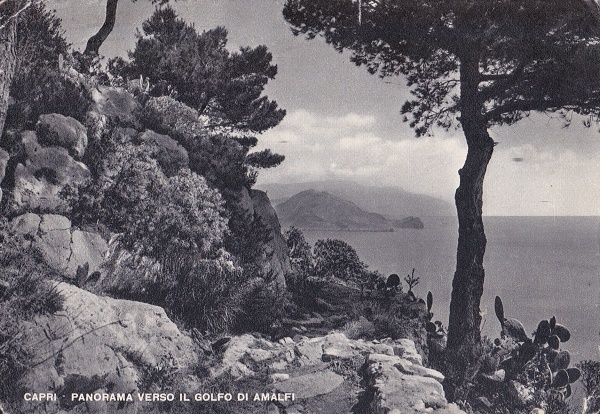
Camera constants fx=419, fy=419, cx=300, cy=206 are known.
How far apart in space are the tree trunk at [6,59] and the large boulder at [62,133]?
848 millimetres

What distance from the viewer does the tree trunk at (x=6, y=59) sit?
392 cm

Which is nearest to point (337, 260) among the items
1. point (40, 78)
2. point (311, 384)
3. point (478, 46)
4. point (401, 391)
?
point (311, 384)

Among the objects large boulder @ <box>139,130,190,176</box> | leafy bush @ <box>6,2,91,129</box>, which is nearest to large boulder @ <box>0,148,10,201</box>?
leafy bush @ <box>6,2,91,129</box>

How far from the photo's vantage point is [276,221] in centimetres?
648

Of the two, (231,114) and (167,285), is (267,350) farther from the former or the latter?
(231,114)

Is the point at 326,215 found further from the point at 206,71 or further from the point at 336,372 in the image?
the point at 206,71

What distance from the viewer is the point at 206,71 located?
6324mm

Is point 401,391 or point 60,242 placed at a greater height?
point 60,242

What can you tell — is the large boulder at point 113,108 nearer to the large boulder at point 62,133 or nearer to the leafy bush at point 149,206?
the large boulder at point 62,133

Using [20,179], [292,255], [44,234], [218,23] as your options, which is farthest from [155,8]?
[292,255]

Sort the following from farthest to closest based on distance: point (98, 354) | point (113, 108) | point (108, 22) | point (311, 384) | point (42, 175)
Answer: point (113, 108) → point (108, 22) → point (42, 175) → point (311, 384) → point (98, 354)

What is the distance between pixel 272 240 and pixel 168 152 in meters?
1.93

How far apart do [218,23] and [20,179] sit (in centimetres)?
268

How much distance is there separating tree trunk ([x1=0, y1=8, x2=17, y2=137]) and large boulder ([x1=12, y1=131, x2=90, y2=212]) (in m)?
0.62
